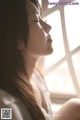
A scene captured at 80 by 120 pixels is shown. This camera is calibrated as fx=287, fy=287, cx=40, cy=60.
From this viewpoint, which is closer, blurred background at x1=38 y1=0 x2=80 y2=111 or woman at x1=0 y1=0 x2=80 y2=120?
woman at x1=0 y1=0 x2=80 y2=120

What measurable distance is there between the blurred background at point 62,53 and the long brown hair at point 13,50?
16 cm

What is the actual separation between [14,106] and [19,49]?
0.15 m

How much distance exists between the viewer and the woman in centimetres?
71

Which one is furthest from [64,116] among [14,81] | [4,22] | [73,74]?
[4,22]

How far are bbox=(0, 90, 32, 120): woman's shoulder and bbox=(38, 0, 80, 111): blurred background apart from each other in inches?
10.5

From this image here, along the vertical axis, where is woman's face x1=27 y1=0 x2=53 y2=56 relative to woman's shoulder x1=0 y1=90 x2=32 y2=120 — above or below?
above

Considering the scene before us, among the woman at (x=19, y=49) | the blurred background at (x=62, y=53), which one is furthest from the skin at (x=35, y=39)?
the blurred background at (x=62, y=53)

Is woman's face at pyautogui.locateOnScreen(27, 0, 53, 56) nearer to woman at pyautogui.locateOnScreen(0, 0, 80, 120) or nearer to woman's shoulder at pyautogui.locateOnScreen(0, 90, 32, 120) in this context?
woman at pyautogui.locateOnScreen(0, 0, 80, 120)

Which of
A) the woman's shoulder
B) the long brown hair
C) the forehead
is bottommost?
the woman's shoulder

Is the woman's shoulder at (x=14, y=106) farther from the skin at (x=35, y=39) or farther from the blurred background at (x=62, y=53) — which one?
the blurred background at (x=62, y=53)

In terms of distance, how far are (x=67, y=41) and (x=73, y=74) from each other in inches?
4.4

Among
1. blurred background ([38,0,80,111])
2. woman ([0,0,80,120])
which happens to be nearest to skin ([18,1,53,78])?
woman ([0,0,80,120])

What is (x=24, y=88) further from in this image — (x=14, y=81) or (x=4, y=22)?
(x=4, y=22)

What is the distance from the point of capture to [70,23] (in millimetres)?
898
